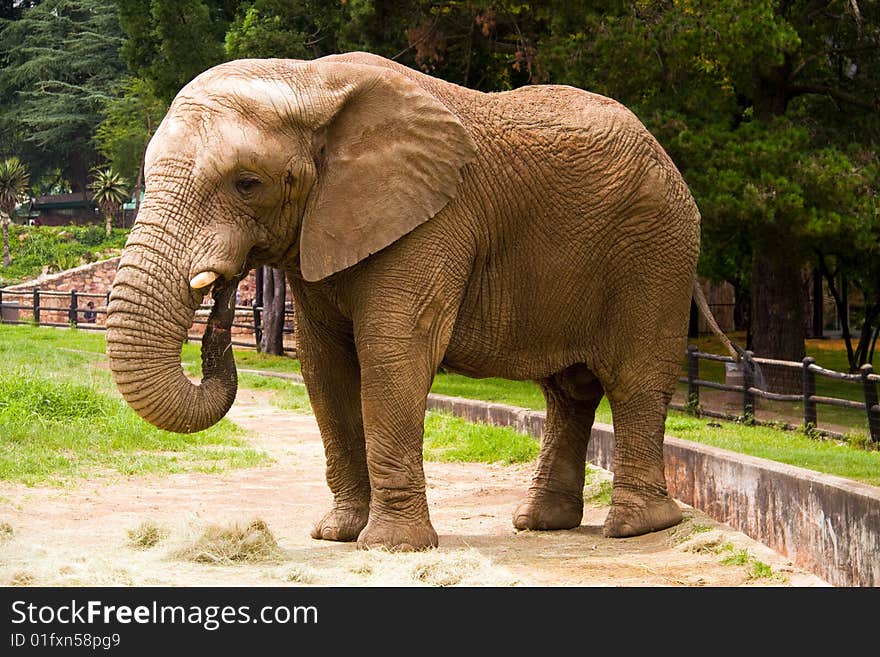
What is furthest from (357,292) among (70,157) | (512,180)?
(70,157)

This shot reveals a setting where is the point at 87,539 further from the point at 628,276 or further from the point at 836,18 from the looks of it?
the point at 836,18

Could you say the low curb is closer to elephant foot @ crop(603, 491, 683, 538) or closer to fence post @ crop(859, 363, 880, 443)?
elephant foot @ crop(603, 491, 683, 538)

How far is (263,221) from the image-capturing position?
717 cm

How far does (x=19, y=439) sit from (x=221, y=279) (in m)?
6.00

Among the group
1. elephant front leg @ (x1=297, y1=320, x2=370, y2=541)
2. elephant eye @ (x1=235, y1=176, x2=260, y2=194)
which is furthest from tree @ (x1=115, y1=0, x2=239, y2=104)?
elephant eye @ (x1=235, y1=176, x2=260, y2=194)

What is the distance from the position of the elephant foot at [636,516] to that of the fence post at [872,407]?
236 inches

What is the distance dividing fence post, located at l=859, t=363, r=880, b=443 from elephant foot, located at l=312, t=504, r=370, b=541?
7393 mm

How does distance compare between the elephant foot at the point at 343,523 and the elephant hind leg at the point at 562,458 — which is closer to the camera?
the elephant foot at the point at 343,523

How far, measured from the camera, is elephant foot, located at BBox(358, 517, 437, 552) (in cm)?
742

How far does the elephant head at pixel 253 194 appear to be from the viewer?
6.70 metres

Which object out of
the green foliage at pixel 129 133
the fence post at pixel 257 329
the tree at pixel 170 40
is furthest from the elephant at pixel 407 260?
the green foliage at pixel 129 133

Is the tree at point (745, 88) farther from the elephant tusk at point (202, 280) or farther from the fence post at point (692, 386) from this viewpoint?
the elephant tusk at point (202, 280)

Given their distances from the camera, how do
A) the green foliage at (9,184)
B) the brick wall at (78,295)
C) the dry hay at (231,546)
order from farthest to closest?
the green foliage at (9,184)
the brick wall at (78,295)
the dry hay at (231,546)
